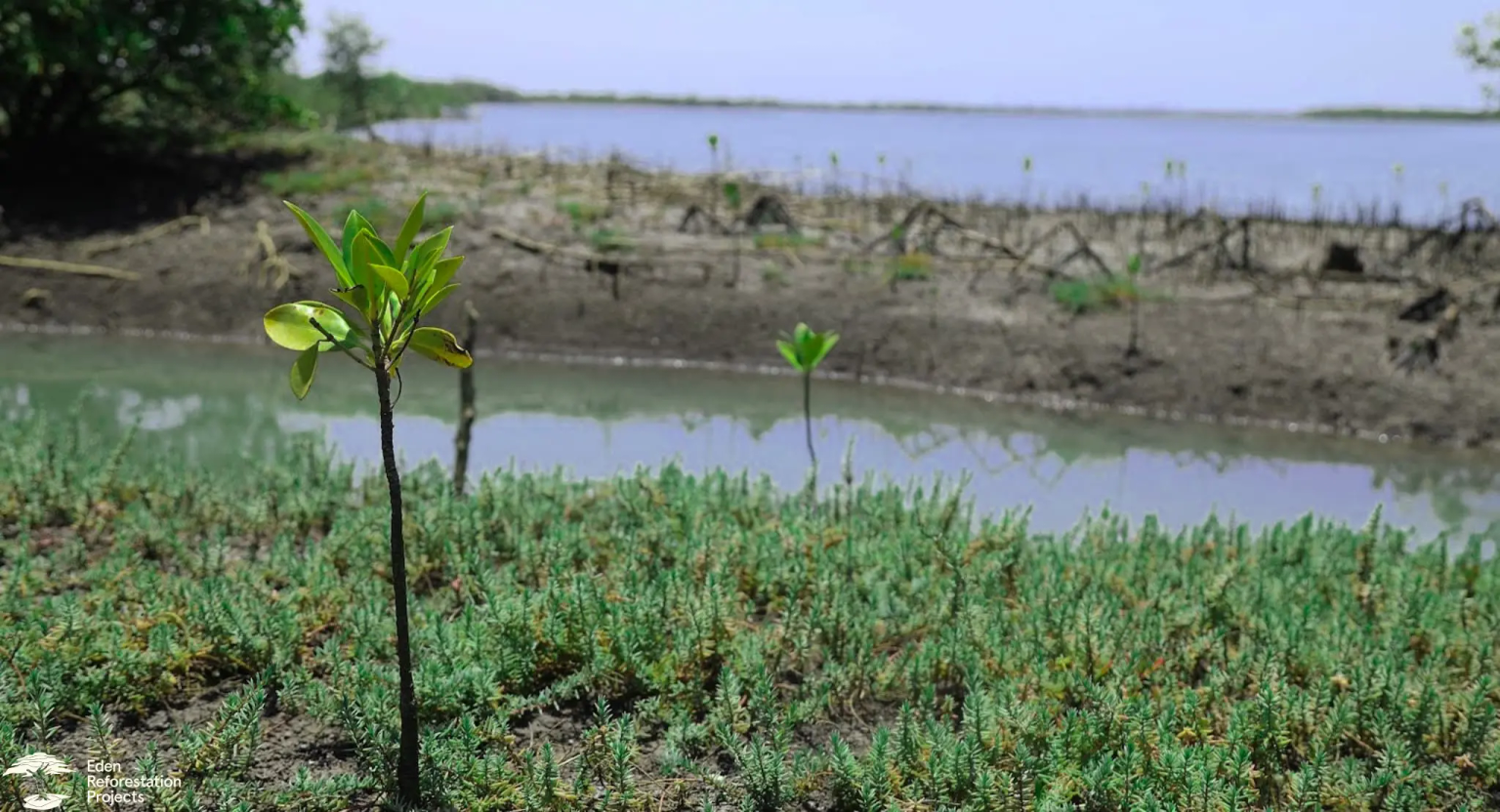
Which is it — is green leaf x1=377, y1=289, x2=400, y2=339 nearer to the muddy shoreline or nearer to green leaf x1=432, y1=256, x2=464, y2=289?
green leaf x1=432, y1=256, x2=464, y2=289

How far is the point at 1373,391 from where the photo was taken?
1106 cm

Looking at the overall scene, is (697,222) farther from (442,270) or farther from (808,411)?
(442,270)

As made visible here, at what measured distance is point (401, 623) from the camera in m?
3.02

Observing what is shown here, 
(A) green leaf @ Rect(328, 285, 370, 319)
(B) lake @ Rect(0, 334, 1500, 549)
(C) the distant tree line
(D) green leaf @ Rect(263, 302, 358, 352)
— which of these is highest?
(C) the distant tree line

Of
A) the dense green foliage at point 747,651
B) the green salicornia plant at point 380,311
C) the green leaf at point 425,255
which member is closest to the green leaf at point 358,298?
the green salicornia plant at point 380,311

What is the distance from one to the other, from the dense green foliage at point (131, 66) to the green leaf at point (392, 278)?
1324cm

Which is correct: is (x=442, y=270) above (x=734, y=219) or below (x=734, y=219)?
below

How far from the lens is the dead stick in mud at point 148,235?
14.0 m

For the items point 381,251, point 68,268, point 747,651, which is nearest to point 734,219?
point 68,268

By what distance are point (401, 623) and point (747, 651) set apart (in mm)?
1335

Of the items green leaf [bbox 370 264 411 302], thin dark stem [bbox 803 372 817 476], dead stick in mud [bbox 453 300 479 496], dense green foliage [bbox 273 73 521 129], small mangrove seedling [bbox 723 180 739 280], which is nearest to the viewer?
green leaf [bbox 370 264 411 302]

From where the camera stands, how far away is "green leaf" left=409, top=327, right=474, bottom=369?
283cm

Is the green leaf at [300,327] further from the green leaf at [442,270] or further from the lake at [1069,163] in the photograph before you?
the lake at [1069,163]

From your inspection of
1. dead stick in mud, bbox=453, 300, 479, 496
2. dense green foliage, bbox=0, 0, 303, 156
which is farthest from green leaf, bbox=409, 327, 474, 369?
dense green foliage, bbox=0, 0, 303, 156
